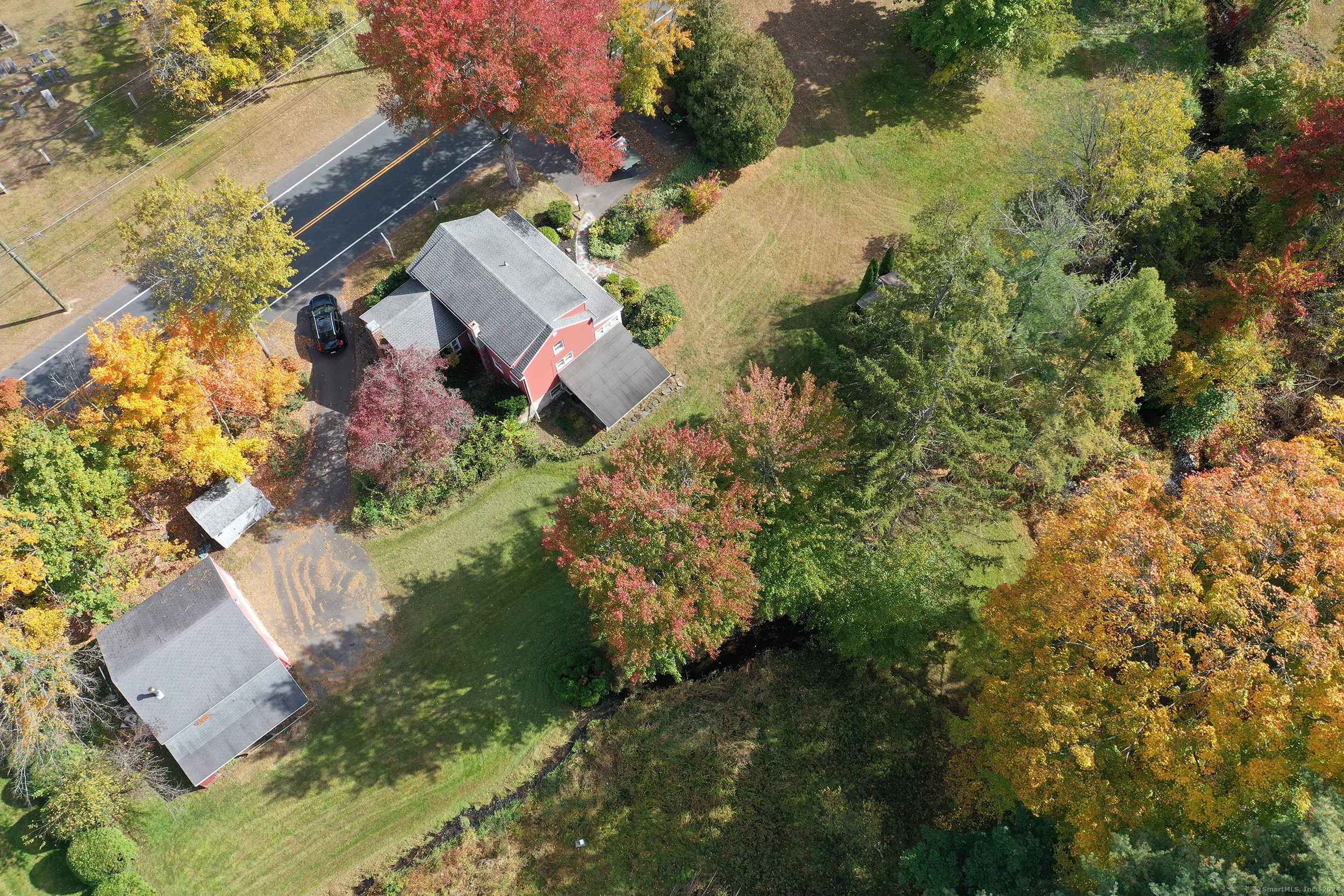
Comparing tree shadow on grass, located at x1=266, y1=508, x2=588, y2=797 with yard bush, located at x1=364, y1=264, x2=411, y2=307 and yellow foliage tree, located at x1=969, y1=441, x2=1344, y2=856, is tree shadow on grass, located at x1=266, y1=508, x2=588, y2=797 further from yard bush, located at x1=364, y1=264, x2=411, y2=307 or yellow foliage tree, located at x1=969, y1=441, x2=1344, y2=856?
yellow foliage tree, located at x1=969, y1=441, x2=1344, y2=856

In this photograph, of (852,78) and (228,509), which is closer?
(228,509)

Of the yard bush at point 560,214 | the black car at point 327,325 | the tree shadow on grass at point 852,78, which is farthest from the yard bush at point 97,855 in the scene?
the tree shadow on grass at point 852,78

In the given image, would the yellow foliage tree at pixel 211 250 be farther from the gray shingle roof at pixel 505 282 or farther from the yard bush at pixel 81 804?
the yard bush at pixel 81 804

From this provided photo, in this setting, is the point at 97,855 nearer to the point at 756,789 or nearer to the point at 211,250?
the point at 211,250

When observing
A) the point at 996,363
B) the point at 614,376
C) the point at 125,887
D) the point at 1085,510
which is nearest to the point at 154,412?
the point at 125,887

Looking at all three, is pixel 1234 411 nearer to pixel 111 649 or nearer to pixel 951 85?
pixel 951 85

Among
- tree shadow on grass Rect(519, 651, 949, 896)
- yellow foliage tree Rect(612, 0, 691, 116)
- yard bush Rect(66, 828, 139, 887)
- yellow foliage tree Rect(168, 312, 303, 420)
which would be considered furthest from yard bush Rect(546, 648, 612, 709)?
yellow foliage tree Rect(612, 0, 691, 116)
